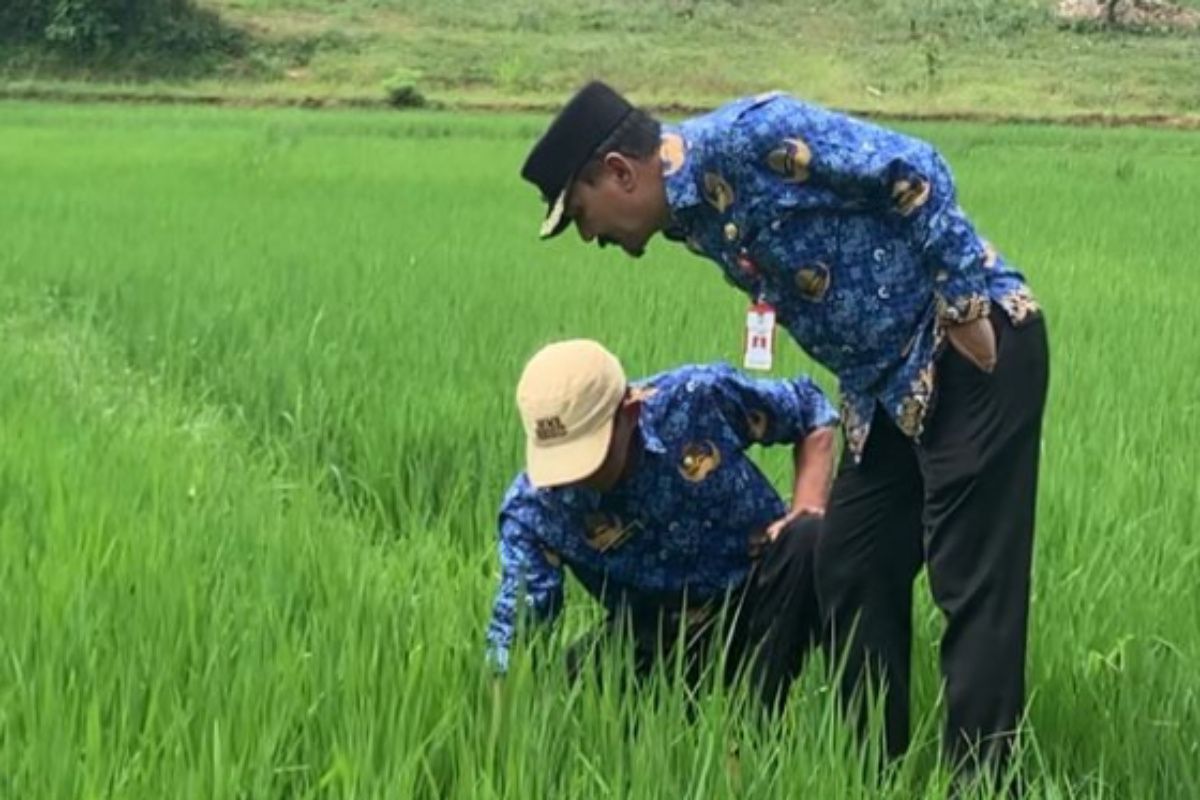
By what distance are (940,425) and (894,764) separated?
0.44 metres

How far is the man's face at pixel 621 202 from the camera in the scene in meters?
1.96

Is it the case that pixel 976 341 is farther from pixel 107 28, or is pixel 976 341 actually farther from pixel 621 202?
pixel 107 28

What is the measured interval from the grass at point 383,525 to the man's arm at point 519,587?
53 millimetres

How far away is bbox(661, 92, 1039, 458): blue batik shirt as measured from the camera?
1964 mm

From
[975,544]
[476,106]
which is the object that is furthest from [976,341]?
[476,106]

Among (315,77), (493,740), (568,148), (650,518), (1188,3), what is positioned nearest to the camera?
(493,740)

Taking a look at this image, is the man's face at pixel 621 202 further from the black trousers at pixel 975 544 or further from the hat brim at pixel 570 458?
the black trousers at pixel 975 544

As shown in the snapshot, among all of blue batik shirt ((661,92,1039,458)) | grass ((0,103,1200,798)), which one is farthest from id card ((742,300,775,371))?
grass ((0,103,1200,798))

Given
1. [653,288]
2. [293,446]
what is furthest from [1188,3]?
[293,446]

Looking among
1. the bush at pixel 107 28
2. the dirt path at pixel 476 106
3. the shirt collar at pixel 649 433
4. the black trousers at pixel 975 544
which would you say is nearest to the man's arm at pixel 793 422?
the shirt collar at pixel 649 433

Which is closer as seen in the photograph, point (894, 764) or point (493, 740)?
point (493, 740)

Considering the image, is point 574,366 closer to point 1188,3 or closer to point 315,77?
point 315,77

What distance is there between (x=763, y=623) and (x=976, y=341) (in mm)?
553

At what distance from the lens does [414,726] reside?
1727 mm
